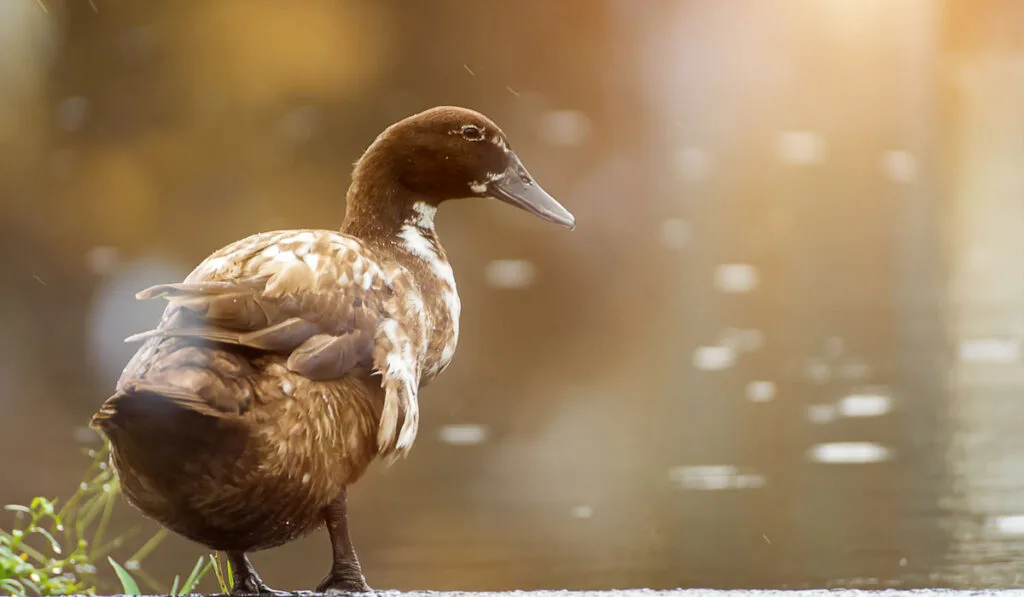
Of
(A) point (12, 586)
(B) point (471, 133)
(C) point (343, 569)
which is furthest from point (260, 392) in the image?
(B) point (471, 133)

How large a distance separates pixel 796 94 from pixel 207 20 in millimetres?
4200

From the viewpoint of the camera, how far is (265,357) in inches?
84.7

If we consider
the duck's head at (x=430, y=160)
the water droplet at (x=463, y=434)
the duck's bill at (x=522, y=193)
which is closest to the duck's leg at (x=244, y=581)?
the duck's head at (x=430, y=160)

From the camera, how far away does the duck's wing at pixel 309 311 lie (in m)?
2.12

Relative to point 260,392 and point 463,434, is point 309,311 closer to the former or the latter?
point 260,392

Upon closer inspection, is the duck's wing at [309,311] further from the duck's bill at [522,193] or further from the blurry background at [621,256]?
the blurry background at [621,256]

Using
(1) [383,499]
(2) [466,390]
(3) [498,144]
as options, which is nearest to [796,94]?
(2) [466,390]

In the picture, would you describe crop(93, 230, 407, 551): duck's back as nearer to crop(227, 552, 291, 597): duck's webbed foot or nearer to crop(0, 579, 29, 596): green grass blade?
crop(227, 552, 291, 597): duck's webbed foot

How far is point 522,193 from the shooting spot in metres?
2.87

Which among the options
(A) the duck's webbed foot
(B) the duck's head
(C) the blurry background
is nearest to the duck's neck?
(B) the duck's head

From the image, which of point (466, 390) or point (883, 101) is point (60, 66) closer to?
point (466, 390)

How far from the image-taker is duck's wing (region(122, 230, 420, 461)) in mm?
2119

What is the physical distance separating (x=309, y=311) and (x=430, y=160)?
0.57 metres

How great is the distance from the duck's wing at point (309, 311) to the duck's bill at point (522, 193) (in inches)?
17.7
